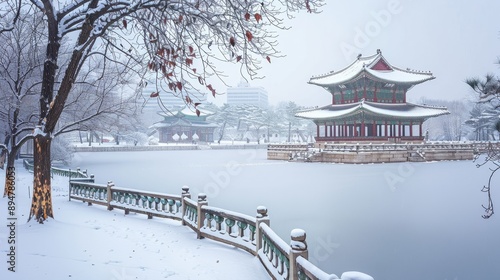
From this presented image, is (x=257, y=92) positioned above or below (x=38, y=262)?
above

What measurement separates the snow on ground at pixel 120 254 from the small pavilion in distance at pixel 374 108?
30.1 metres

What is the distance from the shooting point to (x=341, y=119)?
129 feet

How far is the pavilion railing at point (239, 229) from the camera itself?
438cm

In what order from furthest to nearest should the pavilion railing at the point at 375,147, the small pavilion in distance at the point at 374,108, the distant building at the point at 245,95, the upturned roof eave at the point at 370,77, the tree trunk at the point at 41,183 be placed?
the distant building at the point at 245,95
the small pavilion in distance at the point at 374,108
the upturned roof eave at the point at 370,77
the pavilion railing at the point at 375,147
the tree trunk at the point at 41,183

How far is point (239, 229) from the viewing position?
7227 mm

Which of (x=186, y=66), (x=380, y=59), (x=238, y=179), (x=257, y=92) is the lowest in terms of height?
(x=238, y=179)

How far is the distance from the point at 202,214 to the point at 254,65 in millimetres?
3809

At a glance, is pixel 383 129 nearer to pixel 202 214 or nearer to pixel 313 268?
pixel 202 214

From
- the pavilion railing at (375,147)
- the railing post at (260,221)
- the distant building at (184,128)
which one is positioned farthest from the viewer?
the distant building at (184,128)

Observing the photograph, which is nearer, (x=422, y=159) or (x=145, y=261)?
(x=145, y=261)

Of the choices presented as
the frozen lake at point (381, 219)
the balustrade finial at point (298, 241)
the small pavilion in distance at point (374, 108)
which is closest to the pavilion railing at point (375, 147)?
the small pavilion in distance at point (374, 108)

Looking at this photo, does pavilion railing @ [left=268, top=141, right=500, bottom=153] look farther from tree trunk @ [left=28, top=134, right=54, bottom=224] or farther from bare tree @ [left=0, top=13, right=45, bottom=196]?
tree trunk @ [left=28, top=134, right=54, bottom=224]

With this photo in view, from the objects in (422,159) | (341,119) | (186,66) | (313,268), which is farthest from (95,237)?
(341,119)

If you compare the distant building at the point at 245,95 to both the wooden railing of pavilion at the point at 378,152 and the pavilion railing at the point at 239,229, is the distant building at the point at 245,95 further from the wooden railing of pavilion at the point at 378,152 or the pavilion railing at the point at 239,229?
the pavilion railing at the point at 239,229
